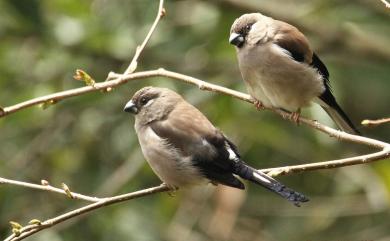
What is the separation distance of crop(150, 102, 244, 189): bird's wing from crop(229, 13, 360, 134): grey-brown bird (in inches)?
17.4

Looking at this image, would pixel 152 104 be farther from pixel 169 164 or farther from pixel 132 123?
pixel 132 123

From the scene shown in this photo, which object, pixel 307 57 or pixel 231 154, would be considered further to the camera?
pixel 307 57

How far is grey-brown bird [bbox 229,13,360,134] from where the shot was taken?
5.82 metres

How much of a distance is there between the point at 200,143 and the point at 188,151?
97 mm

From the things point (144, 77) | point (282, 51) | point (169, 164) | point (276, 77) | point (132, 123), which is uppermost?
point (144, 77)

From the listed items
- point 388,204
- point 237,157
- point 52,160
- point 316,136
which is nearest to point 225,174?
point 237,157

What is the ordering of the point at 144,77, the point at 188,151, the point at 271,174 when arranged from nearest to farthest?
the point at 271,174 < the point at 144,77 < the point at 188,151

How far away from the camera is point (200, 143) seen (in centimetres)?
543

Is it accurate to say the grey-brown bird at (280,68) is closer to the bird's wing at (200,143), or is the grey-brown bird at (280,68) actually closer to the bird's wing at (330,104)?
the bird's wing at (330,104)

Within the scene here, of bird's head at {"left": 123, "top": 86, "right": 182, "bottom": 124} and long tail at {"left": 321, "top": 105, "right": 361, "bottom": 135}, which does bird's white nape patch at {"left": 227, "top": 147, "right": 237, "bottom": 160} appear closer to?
bird's head at {"left": 123, "top": 86, "right": 182, "bottom": 124}

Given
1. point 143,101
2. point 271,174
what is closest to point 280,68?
point 143,101

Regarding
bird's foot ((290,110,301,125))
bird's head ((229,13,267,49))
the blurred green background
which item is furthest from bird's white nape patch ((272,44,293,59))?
the blurred green background

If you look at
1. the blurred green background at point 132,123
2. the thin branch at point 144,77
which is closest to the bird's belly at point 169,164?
the thin branch at point 144,77

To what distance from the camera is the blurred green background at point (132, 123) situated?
777 cm
